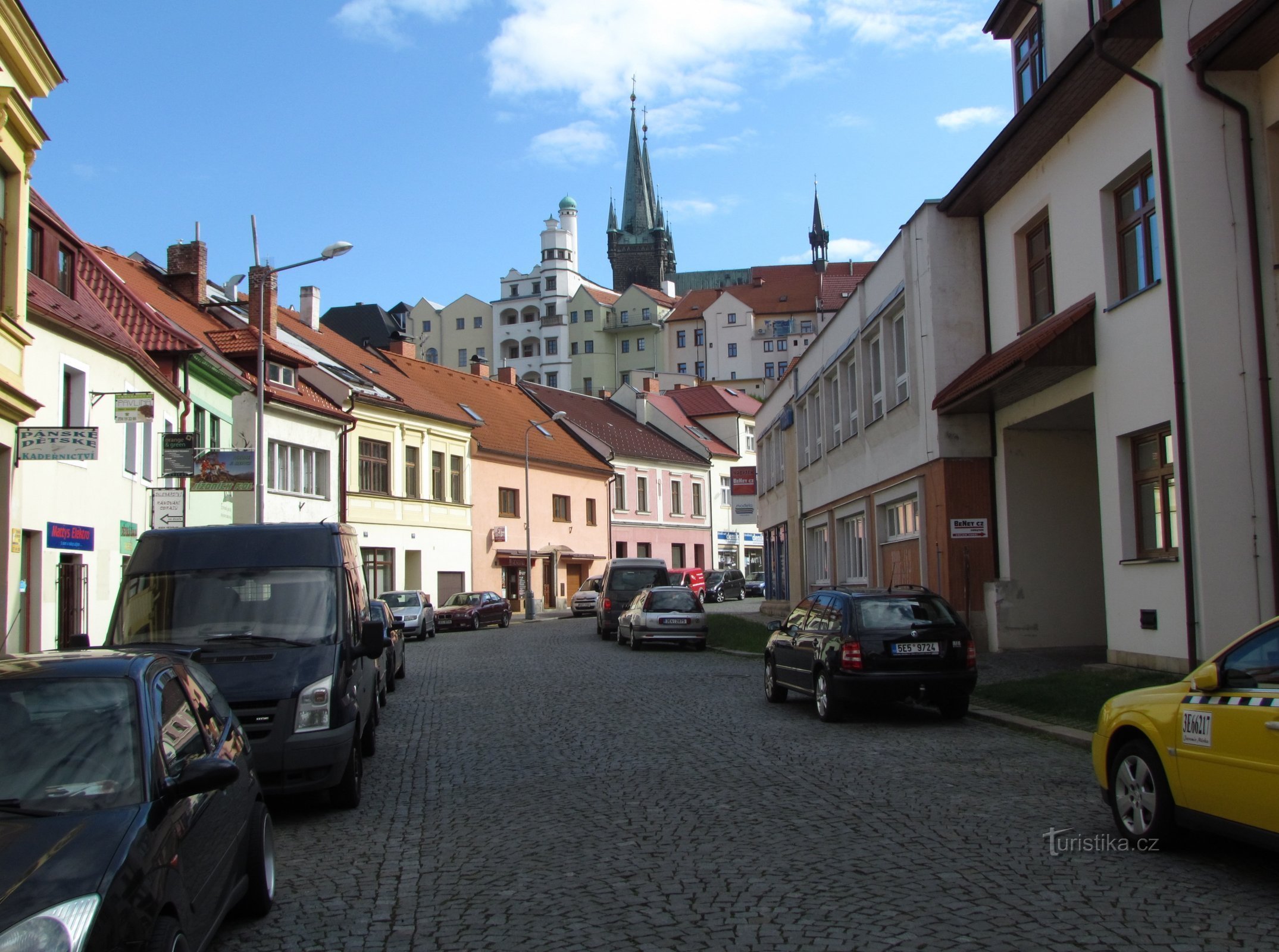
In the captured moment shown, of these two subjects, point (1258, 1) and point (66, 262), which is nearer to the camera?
point (1258, 1)

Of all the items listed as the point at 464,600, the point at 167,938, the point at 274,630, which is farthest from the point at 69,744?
the point at 464,600

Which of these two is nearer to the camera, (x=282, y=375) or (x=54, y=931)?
(x=54, y=931)

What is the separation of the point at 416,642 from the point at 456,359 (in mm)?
78731

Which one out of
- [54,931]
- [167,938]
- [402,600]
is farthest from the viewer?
[402,600]

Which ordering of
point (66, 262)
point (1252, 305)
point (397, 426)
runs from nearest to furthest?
point (1252, 305), point (66, 262), point (397, 426)

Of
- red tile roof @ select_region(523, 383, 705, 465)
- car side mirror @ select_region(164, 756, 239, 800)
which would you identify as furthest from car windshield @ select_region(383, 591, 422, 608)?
car side mirror @ select_region(164, 756, 239, 800)

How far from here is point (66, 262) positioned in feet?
81.8

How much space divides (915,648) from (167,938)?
1025 centimetres

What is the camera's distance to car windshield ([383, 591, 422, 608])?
118 feet

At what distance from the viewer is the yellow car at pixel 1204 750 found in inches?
237

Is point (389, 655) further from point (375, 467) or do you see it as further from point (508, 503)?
point (508, 503)

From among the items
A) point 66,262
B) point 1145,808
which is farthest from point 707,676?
point 66,262

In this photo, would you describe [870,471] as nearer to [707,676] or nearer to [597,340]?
[707,676]

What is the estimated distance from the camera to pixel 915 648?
1344 cm
